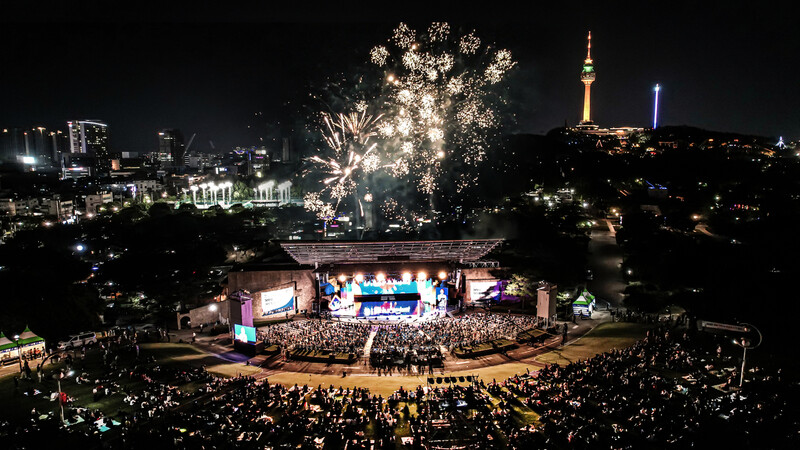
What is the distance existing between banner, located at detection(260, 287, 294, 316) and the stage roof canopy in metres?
2.56

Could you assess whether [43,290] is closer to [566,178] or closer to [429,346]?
[429,346]

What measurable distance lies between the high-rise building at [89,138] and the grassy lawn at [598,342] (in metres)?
194

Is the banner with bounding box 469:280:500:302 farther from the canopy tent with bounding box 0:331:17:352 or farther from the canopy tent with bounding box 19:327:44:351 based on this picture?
the canopy tent with bounding box 0:331:17:352

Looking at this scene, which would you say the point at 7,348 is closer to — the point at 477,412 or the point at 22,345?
the point at 22,345

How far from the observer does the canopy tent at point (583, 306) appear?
95.3ft

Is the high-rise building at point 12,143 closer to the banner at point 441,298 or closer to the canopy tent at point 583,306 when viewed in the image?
the banner at point 441,298

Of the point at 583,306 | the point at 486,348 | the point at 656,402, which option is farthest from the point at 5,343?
the point at 583,306

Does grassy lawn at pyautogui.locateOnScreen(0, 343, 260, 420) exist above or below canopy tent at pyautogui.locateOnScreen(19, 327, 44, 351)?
below

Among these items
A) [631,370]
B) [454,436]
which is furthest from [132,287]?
[631,370]

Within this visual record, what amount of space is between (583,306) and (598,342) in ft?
17.4

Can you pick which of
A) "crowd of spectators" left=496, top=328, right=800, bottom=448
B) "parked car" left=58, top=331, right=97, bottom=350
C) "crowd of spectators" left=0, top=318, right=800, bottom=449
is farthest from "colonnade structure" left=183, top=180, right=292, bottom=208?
"crowd of spectators" left=496, top=328, right=800, bottom=448

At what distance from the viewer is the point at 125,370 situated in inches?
797

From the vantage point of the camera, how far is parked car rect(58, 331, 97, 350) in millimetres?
23844

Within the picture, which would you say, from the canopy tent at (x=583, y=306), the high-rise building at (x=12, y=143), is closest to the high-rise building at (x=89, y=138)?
the high-rise building at (x=12, y=143)
